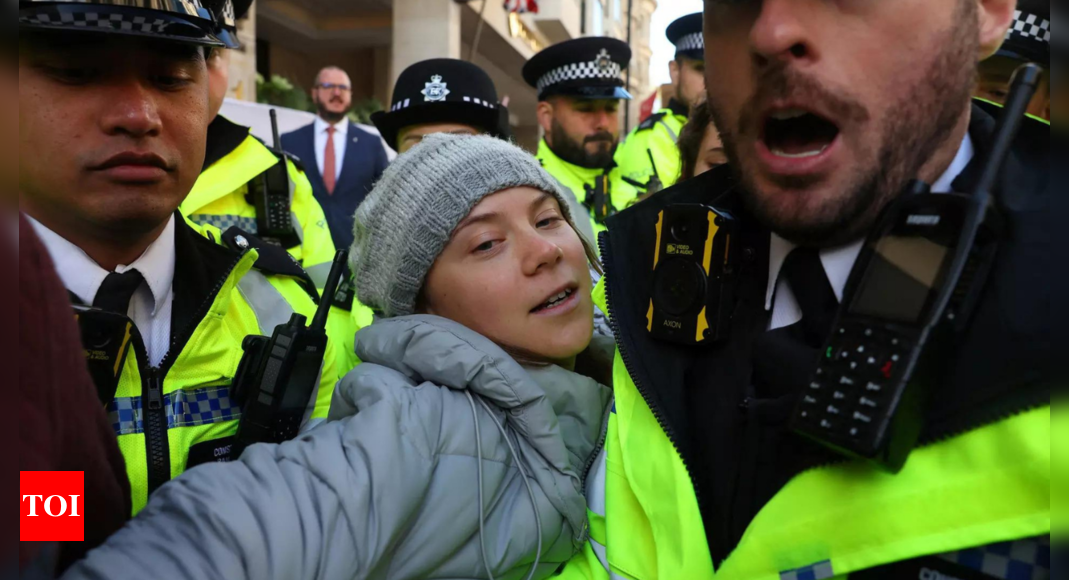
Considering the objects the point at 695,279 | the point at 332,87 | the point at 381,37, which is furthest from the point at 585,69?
the point at 381,37

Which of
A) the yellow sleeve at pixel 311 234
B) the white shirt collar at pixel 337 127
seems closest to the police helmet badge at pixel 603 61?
the white shirt collar at pixel 337 127

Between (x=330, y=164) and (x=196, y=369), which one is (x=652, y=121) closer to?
(x=330, y=164)

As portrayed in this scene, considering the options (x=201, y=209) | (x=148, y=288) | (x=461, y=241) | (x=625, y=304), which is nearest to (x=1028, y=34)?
(x=625, y=304)

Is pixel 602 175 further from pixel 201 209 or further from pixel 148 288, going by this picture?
pixel 148 288

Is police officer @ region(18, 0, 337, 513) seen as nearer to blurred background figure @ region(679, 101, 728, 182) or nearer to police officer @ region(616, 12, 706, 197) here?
blurred background figure @ region(679, 101, 728, 182)

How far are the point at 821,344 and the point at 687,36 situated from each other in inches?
191

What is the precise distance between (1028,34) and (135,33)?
2.31 m

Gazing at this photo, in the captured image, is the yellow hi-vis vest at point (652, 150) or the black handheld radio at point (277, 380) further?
the yellow hi-vis vest at point (652, 150)

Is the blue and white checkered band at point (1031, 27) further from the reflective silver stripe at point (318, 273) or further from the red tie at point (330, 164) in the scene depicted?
the red tie at point (330, 164)

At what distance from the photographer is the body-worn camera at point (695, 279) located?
4.39 feet

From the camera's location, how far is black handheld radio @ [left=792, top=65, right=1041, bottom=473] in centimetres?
94

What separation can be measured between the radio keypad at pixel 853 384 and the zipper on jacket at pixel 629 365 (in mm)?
291

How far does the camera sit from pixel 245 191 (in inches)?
113

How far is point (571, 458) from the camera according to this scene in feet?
5.37
